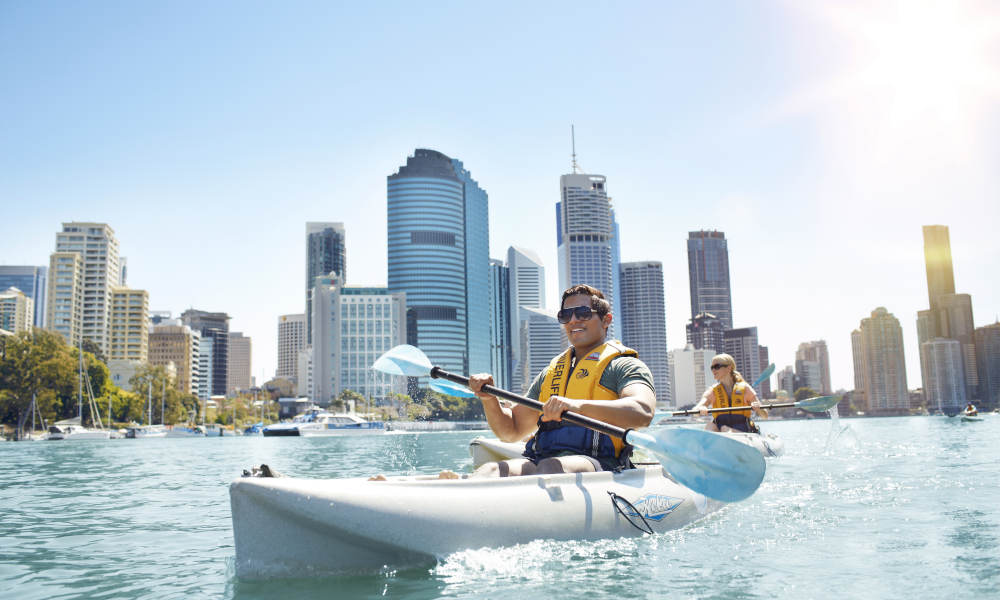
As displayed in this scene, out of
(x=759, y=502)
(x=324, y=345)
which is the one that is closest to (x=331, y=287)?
(x=324, y=345)

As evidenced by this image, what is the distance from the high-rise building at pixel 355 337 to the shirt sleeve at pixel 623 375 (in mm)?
126841

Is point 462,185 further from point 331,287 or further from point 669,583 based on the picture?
point 669,583

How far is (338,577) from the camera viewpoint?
14.3 feet

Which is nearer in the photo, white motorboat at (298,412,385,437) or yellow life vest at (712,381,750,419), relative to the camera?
yellow life vest at (712,381,750,419)

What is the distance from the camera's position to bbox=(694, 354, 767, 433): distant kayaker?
40.4 ft

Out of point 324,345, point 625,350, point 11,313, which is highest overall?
point 11,313

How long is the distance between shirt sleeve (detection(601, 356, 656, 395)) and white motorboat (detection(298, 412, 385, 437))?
69.6 meters

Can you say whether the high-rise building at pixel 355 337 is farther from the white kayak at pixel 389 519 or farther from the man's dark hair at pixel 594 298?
the white kayak at pixel 389 519

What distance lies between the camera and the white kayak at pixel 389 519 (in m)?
4.18

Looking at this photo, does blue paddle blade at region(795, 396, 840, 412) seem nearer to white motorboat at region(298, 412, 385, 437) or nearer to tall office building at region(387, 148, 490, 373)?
white motorboat at region(298, 412, 385, 437)

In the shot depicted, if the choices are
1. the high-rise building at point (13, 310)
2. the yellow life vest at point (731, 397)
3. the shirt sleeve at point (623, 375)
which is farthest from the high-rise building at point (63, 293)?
the shirt sleeve at point (623, 375)

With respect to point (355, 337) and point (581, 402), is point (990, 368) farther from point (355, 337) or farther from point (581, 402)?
point (581, 402)

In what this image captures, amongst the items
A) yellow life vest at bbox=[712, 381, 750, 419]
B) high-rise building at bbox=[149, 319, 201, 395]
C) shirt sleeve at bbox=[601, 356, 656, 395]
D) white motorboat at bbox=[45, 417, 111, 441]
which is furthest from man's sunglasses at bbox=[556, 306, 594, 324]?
high-rise building at bbox=[149, 319, 201, 395]

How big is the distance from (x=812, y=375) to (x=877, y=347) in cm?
2203
